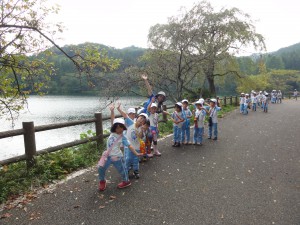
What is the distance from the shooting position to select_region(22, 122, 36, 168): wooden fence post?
17.0 feet

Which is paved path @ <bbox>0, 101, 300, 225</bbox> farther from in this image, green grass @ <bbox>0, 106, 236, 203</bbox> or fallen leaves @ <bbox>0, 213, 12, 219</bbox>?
green grass @ <bbox>0, 106, 236, 203</bbox>

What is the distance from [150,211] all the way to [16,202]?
2.36 metres

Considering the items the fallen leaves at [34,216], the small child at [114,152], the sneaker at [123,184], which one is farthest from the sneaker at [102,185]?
the fallen leaves at [34,216]

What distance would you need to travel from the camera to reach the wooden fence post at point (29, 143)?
518 centimetres

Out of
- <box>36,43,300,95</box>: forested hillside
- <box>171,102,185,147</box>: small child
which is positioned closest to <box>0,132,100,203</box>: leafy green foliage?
<box>36,43,300,95</box>: forested hillside

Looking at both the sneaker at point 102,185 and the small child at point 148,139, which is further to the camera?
the small child at point 148,139

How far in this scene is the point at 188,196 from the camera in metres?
4.31

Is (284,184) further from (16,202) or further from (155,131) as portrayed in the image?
(16,202)

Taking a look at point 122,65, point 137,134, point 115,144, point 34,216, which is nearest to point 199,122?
point 137,134

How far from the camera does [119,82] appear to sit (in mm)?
12078

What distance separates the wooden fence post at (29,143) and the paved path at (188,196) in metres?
1.02

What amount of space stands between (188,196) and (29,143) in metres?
3.55

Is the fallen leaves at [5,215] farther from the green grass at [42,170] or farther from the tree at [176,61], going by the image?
the tree at [176,61]

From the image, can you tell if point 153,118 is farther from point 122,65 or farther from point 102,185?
point 122,65
